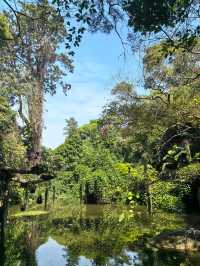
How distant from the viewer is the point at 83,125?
177 ft

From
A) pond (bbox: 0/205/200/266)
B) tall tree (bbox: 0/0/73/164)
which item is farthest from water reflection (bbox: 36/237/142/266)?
Result: tall tree (bbox: 0/0/73/164)

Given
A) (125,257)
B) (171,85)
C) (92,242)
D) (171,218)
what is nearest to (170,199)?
(171,218)

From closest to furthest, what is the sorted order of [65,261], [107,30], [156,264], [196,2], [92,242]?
[107,30] < [196,2] < [156,264] < [65,261] < [92,242]

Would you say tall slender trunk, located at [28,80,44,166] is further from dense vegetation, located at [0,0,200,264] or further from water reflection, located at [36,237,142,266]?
water reflection, located at [36,237,142,266]

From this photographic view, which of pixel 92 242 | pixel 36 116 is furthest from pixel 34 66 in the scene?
pixel 92 242

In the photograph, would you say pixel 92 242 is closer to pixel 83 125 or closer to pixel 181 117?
pixel 181 117

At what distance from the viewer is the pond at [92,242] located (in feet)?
46.8

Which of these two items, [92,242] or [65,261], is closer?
[65,261]

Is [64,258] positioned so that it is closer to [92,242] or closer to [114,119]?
[92,242]

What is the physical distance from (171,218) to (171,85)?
8.20 m

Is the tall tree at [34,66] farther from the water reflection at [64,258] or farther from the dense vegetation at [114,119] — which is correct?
the water reflection at [64,258]

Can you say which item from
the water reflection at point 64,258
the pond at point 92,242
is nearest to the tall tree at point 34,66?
the pond at point 92,242

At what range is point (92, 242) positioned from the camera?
18.1 m

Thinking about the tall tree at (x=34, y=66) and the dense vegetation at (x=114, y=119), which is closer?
the dense vegetation at (x=114, y=119)
